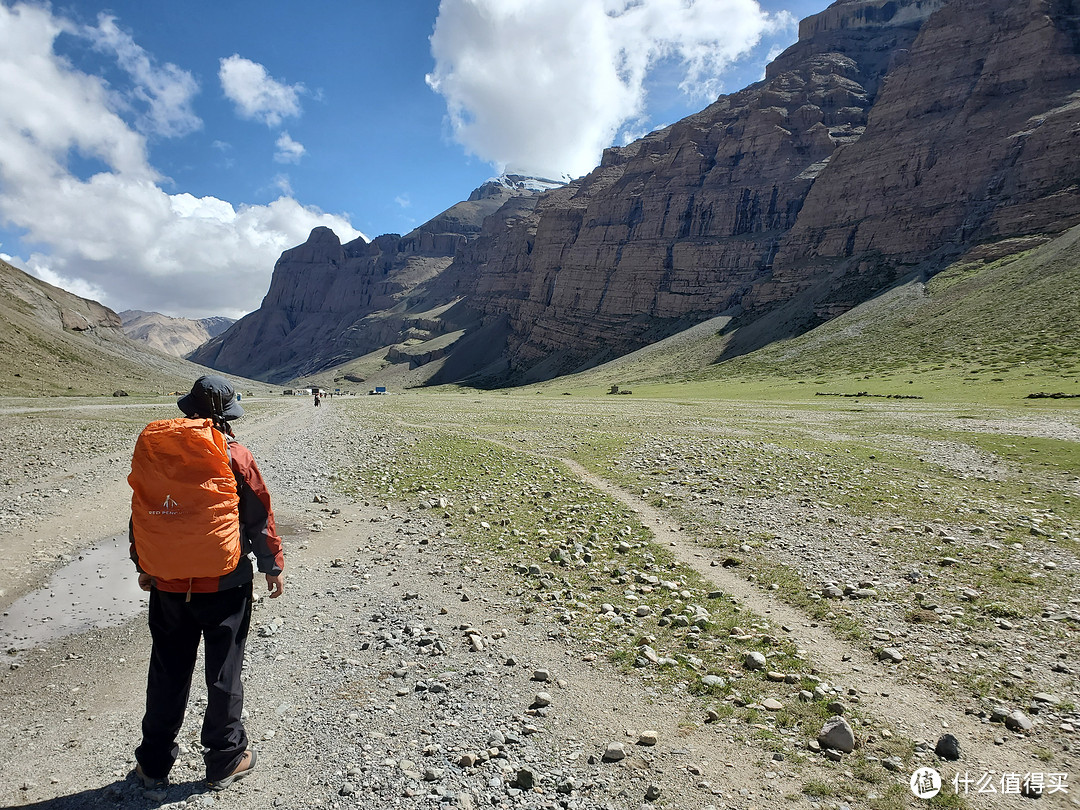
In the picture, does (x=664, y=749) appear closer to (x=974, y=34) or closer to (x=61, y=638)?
(x=61, y=638)

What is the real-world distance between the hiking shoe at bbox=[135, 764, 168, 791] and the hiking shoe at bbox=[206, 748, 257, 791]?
1.50 feet

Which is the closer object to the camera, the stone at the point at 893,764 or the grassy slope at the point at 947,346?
the stone at the point at 893,764

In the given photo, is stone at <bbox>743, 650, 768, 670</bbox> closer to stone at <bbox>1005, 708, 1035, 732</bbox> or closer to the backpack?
stone at <bbox>1005, 708, 1035, 732</bbox>

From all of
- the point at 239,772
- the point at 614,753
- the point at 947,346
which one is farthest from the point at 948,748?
the point at 947,346

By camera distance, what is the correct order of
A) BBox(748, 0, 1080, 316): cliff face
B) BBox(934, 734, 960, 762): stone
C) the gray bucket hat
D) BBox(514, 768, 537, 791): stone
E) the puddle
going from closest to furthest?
BBox(514, 768, 537, 791): stone → BBox(934, 734, 960, 762): stone → the gray bucket hat → the puddle → BBox(748, 0, 1080, 316): cliff face

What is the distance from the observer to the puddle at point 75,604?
8914 mm

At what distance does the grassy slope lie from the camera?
63.2 metres

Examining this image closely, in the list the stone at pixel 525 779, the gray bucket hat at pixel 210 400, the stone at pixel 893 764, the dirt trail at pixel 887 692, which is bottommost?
the stone at pixel 525 779

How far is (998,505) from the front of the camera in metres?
14.9

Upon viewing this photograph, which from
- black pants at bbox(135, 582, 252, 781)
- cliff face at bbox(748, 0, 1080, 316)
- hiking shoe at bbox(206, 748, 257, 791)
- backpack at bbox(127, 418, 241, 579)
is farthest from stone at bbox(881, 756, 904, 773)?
cliff face at bbox(748, 0, 1080, 316)

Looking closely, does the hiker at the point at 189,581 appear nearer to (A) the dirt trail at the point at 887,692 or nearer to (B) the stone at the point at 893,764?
(B) the stone at the point at 893,764

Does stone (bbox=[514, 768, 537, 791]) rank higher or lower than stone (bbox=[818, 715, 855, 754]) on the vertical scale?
lower

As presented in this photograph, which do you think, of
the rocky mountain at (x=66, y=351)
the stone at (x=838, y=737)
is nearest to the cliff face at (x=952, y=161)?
the stone at (x=838, y=737)

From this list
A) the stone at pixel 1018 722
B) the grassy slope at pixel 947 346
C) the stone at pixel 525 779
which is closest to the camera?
the stone at pixel 525 779
